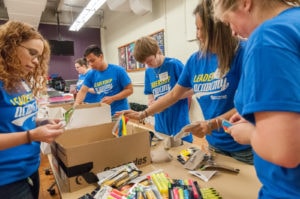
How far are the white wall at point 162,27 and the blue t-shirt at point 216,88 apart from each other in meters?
2.29

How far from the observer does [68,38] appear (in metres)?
7.44

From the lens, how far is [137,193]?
31.7 inches

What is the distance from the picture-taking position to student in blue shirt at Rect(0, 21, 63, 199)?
3.05ft

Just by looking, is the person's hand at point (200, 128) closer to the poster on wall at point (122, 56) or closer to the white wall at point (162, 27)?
the white wall at point (162, 27)

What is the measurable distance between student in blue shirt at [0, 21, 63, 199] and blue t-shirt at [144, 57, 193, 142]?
1.09 metres

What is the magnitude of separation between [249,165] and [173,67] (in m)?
1.10

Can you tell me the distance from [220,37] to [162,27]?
369 centimetres

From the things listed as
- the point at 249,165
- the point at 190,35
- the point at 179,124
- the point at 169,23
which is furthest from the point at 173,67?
the point at 169,23

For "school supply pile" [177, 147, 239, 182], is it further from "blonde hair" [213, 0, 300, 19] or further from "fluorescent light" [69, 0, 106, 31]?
"fluorescent light" [69, 0, 106, 31]

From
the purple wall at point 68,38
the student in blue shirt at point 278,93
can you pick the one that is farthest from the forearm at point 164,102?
the purple wall at point 68,38

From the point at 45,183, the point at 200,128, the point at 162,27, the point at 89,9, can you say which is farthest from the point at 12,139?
the point at 89,9

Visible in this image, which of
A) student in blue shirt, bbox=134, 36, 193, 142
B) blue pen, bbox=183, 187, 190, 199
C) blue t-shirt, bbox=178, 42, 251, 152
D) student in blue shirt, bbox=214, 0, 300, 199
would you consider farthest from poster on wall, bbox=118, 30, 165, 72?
student in blue shirt, bbox=214, 0, 300, 199

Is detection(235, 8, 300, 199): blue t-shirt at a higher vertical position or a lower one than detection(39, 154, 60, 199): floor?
higher

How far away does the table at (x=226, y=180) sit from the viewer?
33.1 inches
